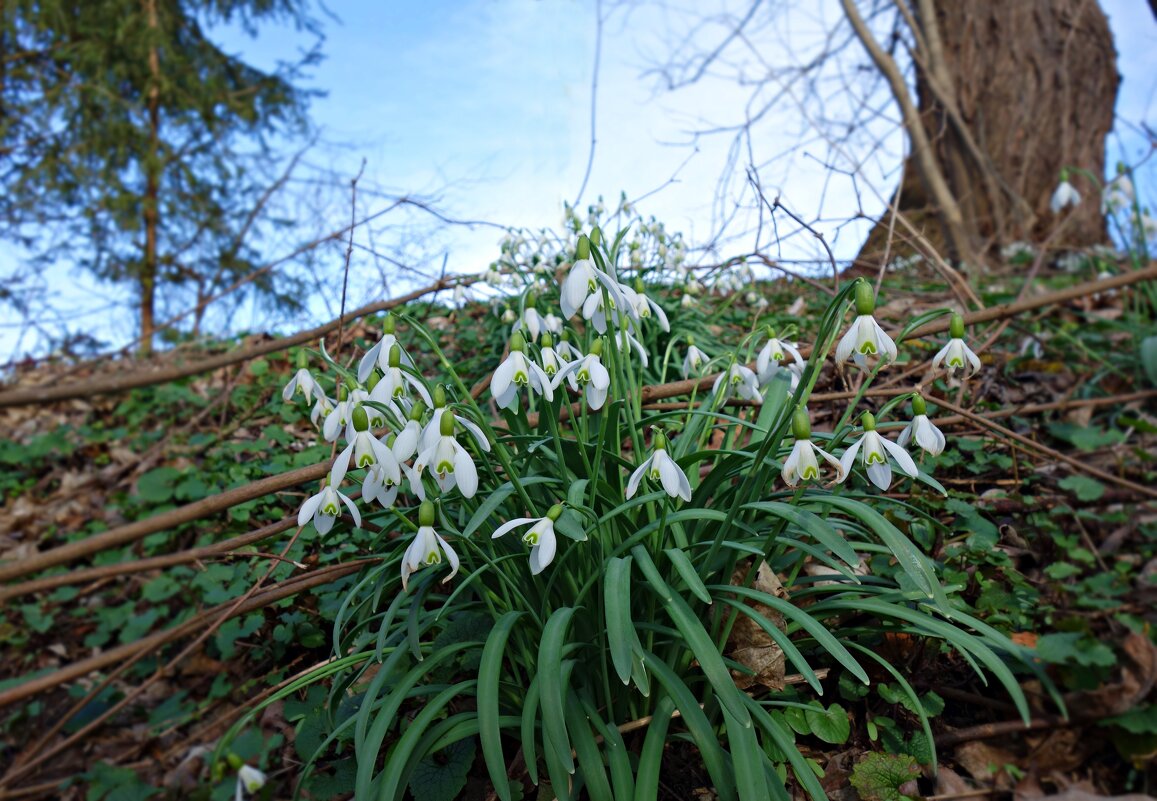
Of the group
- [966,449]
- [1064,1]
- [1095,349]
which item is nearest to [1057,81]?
[1064,1]

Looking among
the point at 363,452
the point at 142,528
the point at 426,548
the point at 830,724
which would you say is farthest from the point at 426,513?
the point at 142,528

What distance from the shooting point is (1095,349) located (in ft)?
10.7

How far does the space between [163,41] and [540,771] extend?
10.4m

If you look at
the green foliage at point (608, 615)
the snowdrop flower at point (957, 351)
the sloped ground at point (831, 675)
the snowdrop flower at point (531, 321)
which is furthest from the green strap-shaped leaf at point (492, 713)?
the snowdrop flower at point (957, 351)

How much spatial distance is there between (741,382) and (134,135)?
9.68 meters

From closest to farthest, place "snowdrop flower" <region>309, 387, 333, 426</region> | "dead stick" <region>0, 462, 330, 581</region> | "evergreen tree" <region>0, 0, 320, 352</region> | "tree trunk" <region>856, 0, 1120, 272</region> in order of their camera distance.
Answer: "snowdrop flower" <region>309, 387, 333, 426</region>
"dead stick" <region>0, 462, 330, 581</region>
"tree trunk" <region>856, 0, 1120, 272</region>
"evergreen tree" <region>0, 0, 320, 352</region>

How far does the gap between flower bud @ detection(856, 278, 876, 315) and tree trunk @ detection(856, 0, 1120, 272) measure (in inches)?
211

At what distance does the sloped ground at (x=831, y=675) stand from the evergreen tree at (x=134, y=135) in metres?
5.60

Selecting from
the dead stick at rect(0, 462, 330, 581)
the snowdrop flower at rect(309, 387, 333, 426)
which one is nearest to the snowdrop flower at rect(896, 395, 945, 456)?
the snowdrop flower at rect(309, 387, 333, 426)

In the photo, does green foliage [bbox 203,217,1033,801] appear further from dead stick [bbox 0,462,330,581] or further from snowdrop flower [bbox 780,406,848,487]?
dead stick [bbox 0,462,330,581]

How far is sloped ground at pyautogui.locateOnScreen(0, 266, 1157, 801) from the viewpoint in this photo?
4.87 ft

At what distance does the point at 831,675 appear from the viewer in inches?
65.9

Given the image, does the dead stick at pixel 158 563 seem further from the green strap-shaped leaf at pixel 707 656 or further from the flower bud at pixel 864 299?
the flower bud at pixel 864 299

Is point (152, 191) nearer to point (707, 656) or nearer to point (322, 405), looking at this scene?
point (322, 405)
